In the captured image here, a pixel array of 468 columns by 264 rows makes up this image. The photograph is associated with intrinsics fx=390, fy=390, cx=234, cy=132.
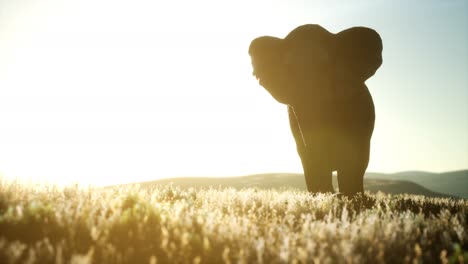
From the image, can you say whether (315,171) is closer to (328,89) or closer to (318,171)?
(318,171)

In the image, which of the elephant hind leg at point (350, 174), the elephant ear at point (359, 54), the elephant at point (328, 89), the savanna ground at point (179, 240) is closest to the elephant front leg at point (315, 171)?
the elephant at point (328, 89)

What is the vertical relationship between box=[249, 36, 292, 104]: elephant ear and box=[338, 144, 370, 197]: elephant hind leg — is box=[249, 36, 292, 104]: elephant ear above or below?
above

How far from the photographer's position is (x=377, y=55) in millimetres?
9773

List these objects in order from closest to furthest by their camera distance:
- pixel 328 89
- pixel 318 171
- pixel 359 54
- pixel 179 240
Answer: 1. pixel 179 240
2. pixel 328 89
3. pixel 359 54
4. pixel 318 171

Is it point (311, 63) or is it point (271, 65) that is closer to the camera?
point (311, 63)

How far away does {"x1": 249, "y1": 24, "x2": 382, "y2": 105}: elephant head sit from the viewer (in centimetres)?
948

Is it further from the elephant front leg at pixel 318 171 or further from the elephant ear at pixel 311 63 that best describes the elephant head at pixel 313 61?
the elephant front leg at pixel 318 171

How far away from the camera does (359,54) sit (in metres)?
9.72

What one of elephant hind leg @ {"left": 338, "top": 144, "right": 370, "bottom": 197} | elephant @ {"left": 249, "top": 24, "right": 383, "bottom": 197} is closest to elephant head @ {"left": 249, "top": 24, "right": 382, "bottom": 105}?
elephant @ {"left": 249, "top": 24, "right": 383, "bottom": 197}

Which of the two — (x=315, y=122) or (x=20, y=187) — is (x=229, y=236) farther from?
(x=315, y=122)

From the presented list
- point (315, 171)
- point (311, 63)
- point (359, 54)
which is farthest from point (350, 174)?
point (359, 54)

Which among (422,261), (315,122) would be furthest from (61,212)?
(315,122)

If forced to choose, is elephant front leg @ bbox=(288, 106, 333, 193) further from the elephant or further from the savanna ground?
the savanna ground

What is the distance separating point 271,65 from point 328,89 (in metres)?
1.68
